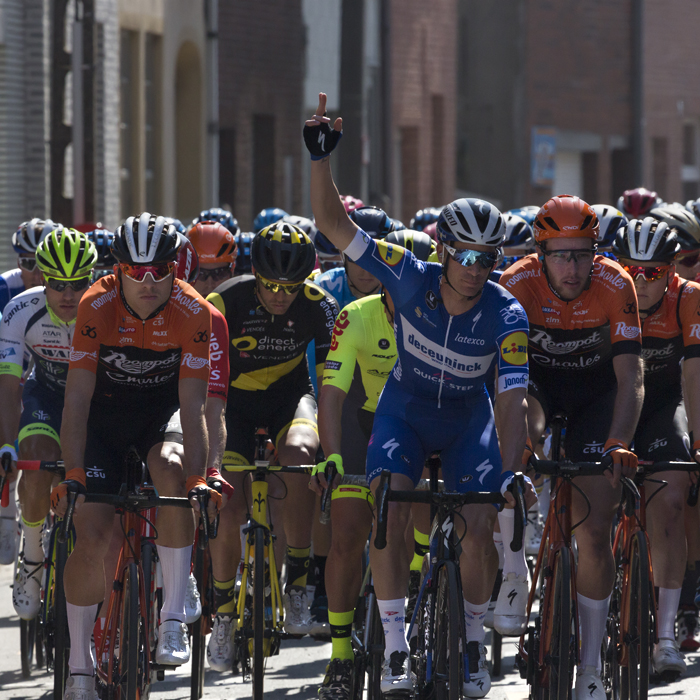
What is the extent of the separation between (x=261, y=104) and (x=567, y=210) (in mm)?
18782

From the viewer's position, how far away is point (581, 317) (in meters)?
6.72

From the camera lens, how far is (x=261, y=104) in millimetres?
24797

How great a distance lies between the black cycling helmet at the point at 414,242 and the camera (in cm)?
761

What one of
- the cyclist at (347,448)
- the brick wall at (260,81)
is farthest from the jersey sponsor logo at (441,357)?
the brick wall at (260,81)

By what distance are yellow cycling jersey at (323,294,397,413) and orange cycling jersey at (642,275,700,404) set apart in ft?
4.39

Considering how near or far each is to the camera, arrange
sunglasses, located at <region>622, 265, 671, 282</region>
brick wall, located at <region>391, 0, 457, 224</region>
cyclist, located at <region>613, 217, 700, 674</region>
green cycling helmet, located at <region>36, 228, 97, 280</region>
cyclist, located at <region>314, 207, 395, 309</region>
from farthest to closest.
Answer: brick wall, located at <region>391, 0, 457, 224</region> < cyclist, located at <region>314, 207, 395, 309</region> < green cycling helmet, located at <region>36, 228, 97, 280</region> < sunglasses, located at <region>622, 265, 671, 282</region> < cyclist, located at <region>613, 217, 700, 674</region>

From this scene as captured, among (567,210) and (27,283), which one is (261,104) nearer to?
(27,283)

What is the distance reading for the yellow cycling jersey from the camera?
676 cm

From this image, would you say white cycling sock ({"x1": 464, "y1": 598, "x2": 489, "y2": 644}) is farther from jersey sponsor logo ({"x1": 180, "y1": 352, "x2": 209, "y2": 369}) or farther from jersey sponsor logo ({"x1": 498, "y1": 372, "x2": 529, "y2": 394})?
jersey sponsor logo ({"x1": 180, "y1": 352, "x2": 209, "y2": 369})

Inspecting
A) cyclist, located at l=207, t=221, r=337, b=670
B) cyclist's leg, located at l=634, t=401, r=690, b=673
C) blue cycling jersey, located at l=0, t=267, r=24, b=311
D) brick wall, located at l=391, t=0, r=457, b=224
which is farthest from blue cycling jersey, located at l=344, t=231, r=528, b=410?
brick wall, located at l=391, t=0, r=457, b=224

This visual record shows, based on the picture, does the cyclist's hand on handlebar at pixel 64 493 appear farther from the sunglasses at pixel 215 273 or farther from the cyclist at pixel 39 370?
the sunglasses at pixel 215 273

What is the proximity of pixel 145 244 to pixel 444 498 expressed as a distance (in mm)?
1709

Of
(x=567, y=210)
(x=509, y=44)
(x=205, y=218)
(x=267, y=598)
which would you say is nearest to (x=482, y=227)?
(x=567, y=210)

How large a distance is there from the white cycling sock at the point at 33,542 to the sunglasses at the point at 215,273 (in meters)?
2.18
